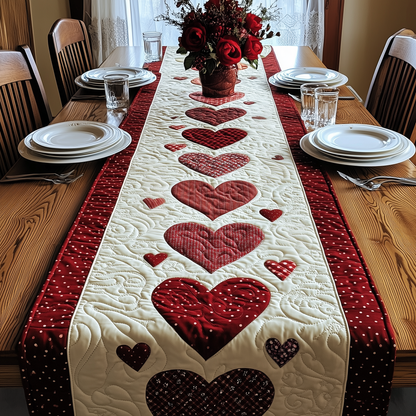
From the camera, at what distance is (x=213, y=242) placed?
882mm

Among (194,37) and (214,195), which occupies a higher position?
(194,37)

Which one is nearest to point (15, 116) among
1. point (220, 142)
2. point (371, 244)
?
point (220, 142)

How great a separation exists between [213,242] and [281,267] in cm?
14

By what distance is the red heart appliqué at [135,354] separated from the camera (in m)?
0.68

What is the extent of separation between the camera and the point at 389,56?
1851 millimetres

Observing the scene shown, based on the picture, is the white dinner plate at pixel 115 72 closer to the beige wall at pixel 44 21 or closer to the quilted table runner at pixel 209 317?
the quilted table runner at pixel 209 317

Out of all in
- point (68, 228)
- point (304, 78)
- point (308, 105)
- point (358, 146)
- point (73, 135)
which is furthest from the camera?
point (304, 78)

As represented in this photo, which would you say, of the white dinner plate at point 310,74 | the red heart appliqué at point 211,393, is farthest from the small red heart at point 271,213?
the white dinner plate at point 310,74

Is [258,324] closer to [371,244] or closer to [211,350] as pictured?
[211,350]

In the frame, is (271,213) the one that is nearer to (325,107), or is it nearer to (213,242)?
(213,242)

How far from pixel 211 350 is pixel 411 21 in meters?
3.25

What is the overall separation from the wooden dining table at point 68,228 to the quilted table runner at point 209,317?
3 cm

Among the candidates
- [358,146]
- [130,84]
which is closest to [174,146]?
[358,146]

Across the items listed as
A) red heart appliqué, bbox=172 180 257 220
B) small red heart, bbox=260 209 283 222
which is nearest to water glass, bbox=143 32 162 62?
red heart appliqué, bbox=172 180 257 220
